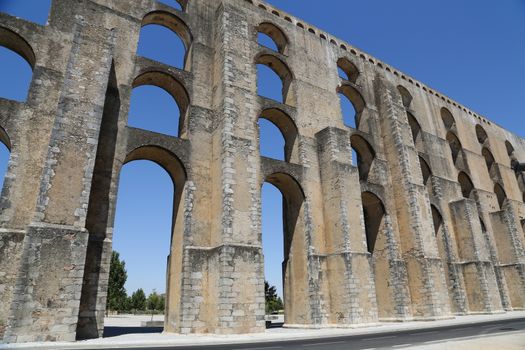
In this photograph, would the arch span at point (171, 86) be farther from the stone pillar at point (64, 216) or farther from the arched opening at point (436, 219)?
the arched opening at point (436, 219)

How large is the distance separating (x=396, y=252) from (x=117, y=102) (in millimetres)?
15997

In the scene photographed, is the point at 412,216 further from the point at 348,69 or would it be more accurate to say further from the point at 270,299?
the point at 270,299

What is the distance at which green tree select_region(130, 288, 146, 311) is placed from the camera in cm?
5403

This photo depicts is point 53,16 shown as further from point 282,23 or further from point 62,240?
point 282,23

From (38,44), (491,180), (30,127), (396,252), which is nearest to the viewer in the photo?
(30,127)

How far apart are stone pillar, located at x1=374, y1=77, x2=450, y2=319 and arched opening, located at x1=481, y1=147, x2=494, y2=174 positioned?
15741 millimetres

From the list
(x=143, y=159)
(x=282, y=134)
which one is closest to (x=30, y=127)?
(x=143, y=159)

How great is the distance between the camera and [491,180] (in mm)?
31812

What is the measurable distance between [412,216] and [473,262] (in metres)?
6.79

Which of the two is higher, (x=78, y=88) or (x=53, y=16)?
(x=53, y=16)

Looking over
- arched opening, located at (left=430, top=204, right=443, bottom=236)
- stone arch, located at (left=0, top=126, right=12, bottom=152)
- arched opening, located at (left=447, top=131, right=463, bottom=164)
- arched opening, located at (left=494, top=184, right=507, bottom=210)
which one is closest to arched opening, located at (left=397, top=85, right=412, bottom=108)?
arched opening, located at (left=447, top=131, right=463, bottom=164)

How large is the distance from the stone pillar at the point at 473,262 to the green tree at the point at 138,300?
1839 inches

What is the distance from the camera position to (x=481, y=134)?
35.3 metres

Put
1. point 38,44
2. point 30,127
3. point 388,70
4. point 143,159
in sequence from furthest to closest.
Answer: point 388,70, point 143,159, point 38,44, point 30,127
